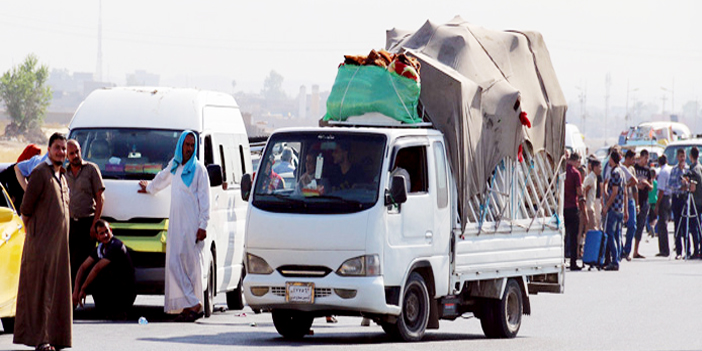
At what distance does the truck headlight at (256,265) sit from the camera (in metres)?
13.8

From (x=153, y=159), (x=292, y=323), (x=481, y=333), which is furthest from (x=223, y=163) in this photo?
(x=481, y=333)

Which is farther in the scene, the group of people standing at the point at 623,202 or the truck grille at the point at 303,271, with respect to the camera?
the group of people standing at the point at 623,202

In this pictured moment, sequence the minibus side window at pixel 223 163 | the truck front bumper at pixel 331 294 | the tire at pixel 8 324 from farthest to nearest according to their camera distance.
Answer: the minibus side window at pixel 223 163
the tire at pixel 8 324
the truck front bumper at pixel 331 294

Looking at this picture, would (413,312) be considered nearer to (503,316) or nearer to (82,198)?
(503,316)

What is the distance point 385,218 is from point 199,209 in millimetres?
3199

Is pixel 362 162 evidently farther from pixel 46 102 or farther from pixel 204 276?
pixel 46 102

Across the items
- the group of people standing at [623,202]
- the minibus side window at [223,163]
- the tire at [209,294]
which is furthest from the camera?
the group of people standing at [623,202]

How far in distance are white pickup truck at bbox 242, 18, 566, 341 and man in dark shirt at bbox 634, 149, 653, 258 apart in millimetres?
14007

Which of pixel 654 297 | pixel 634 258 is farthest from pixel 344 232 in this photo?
pixel 634 258

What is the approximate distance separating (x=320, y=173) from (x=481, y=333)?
3.76m

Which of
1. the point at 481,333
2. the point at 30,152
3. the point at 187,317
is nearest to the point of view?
the point at 187,317

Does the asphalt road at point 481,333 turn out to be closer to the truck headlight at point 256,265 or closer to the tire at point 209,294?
the tire at point 209,294

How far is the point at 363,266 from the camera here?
13453mm

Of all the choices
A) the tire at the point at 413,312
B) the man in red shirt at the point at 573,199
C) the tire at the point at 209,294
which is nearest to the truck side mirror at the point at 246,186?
the tire at the point at 413,312
